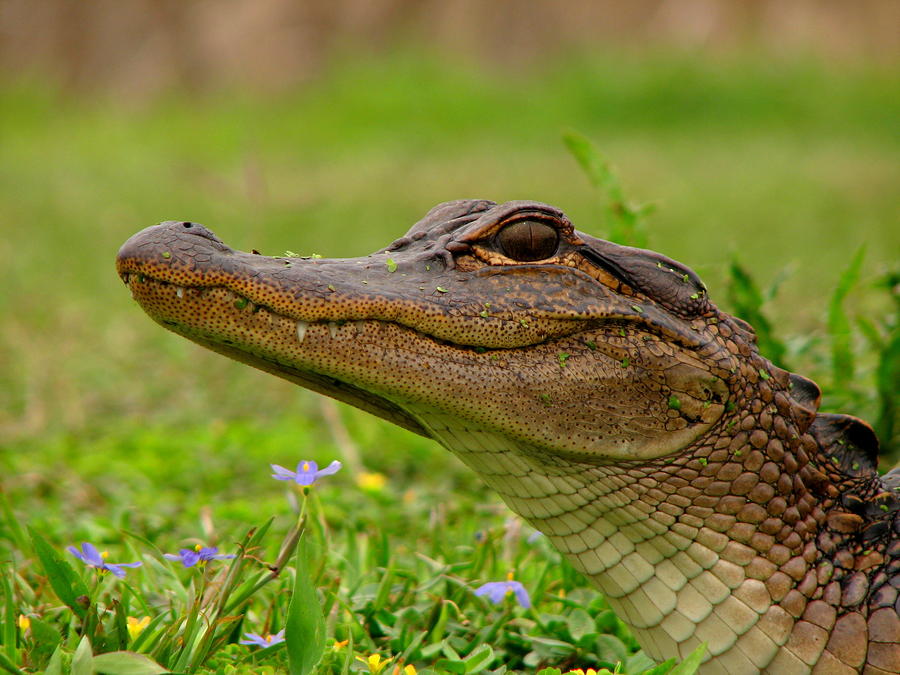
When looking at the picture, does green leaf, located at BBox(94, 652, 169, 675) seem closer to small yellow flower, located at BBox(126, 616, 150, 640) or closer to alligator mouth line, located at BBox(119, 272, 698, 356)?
small yellow flower, located at BBox(126, 616, 150, 640)

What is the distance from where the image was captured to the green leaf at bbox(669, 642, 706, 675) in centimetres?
155

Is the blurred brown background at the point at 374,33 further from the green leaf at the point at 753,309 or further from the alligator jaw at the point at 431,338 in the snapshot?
the alligator jaw at the point at 431,338

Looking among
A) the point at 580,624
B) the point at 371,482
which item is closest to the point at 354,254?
the point at 371,482

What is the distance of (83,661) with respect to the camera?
1.41 meters

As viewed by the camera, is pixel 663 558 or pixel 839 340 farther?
pixel 839 340

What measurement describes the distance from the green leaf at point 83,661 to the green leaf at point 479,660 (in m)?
0.63

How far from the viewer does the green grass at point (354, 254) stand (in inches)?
80.2

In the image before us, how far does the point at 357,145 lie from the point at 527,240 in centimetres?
955

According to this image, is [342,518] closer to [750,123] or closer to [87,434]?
[87,434]

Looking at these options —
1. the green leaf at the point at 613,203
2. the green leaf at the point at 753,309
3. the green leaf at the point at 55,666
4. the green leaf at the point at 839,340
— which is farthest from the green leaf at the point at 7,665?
the green leaf at the point at 839,340

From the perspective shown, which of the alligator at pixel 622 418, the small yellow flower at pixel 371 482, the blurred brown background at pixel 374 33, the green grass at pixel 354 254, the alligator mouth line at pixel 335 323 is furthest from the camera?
the blurred brown background at pixel 374 33

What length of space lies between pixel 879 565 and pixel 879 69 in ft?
37.5

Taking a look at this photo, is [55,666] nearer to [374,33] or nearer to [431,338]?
[431,338]

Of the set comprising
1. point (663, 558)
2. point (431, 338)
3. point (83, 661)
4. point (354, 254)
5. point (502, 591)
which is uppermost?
point (431, 338)
